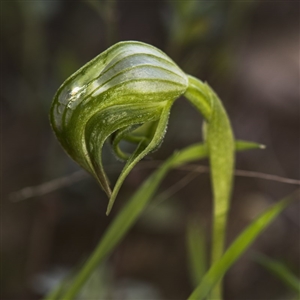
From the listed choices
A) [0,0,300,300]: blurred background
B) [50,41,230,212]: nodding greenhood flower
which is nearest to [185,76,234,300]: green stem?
[50,41,230,212]: nodding greenhood flower

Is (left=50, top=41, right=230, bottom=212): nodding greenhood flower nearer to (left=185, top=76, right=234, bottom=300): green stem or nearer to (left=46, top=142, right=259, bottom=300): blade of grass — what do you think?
(left=185, top=76, right=234, bottom=300): green stem

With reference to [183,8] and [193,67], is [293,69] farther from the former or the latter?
[183,8]

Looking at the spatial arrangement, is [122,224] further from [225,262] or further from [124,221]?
[225,262]

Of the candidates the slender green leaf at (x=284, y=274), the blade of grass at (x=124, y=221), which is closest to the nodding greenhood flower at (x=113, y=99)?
the blade of grass at (x=124, y=221)

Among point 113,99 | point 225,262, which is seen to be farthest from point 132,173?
point 113,99

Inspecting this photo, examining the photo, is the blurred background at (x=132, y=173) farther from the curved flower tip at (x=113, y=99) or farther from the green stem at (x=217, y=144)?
the curved flower tip at (x=113, y=99)
